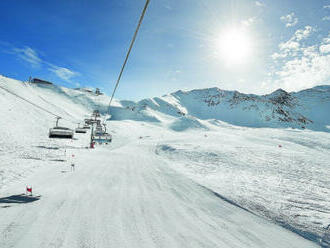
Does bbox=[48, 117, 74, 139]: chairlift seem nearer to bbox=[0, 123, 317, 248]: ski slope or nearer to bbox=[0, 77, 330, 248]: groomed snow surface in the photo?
bbox=[0, 77, 330, 248]: groomed snow surface

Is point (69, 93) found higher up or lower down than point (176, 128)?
higher up

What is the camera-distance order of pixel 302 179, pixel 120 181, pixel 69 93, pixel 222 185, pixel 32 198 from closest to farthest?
→ 1. pixel 32 198
2. pixel 120 181
3. pixel 222 185
4. pixel 302 179
5. pixel 69 93

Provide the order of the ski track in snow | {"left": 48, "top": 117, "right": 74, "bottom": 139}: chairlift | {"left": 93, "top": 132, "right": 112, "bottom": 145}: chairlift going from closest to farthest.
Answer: the ski track in snow < {"left": 48, "top": 117, "right": 74, "bottom": 139}: chairlift < {"left": 93, "top": 132, "right": 112, "bottom": 145}: chairlift

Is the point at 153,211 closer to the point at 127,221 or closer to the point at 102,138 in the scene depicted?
the point at 127,221

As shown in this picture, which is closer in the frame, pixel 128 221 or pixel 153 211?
pixel 128 221

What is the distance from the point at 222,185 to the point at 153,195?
16.2ft

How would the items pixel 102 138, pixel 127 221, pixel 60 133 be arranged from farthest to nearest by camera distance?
1. pixel 102 138
2. pixel 60 133
3. pixel 127 221

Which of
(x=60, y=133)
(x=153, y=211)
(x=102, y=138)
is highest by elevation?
(x=60, y=133)

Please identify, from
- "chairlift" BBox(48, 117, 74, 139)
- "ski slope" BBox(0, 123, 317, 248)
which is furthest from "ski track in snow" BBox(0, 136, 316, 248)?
"chairlift" BBox(48, 117, 74, 139)

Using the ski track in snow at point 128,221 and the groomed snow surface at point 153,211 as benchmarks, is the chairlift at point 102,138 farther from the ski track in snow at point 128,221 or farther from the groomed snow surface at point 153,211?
the ski track in snow at point 128,221

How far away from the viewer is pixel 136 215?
18.6ft

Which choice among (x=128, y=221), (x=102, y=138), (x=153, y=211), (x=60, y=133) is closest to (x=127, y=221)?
(x=128, y=221)

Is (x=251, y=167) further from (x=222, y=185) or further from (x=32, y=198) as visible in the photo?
(x=32, y=198)

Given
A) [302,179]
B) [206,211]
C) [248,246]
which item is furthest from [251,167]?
[248,246]
